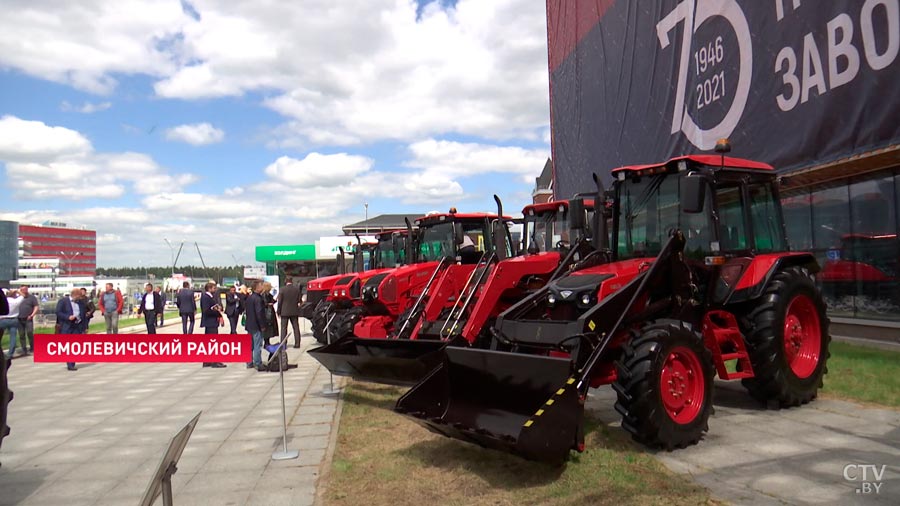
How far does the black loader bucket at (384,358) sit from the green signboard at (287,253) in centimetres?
3948

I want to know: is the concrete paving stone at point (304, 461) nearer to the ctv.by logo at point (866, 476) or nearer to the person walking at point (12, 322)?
the ctv.by logo at point (866, 476)

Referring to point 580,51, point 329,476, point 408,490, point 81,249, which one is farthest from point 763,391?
point 81,249

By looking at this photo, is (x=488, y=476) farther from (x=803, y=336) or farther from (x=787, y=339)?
(x=803, y=336)

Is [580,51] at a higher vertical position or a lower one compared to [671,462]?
higher

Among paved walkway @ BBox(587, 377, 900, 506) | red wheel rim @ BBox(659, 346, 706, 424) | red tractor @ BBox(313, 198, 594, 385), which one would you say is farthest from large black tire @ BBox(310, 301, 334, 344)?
→ red wheel rim @ BBox(659, 346, 706, 424)

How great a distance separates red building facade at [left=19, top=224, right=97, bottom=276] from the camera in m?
98.5

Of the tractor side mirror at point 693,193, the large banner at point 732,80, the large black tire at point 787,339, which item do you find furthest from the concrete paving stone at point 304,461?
the large banner at point 732,80

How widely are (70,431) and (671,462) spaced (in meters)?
6.18

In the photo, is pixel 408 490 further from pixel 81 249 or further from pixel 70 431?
pixel 81 249

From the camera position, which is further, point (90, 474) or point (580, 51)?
point (580, 51)

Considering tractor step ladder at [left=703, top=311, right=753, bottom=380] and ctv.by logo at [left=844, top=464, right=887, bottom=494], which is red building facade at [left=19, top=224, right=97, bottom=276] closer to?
tractor step ladder at [left=703, top=311, right=753, bottom=380]

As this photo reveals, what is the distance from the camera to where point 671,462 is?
486cm

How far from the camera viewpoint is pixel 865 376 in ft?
25.3

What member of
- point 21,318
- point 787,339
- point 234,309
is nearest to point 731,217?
point 787,339
